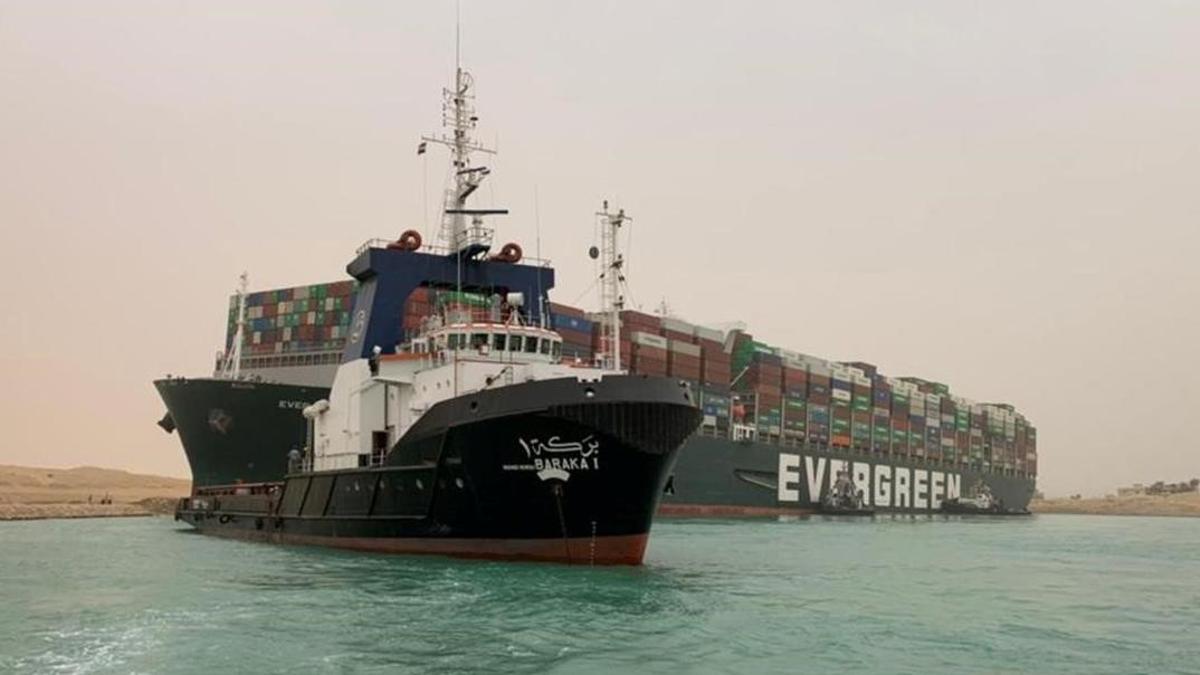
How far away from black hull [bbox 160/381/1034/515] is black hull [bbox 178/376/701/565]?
9.67 feet

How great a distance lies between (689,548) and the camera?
113ft

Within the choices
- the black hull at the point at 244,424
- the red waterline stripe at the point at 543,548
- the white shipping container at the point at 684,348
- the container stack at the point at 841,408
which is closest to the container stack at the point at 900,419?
the container stack at the point at 841,408

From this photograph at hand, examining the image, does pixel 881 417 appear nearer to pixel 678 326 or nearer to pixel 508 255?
pixel 678 326

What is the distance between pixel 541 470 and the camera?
22.8 meters

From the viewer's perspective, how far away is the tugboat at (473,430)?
2272cm

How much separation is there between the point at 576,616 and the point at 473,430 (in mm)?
6895

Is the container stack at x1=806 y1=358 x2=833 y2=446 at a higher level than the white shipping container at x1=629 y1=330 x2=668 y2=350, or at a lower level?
lower

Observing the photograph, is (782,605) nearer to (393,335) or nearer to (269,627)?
(269,627)

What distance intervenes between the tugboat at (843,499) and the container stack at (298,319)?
39.8m

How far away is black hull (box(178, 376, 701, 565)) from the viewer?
22.5 meters

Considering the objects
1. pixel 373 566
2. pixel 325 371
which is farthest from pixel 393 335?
pixel 325 371

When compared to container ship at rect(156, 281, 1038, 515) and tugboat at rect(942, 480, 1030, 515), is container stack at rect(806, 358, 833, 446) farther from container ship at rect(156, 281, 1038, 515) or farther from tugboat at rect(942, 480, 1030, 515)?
tugboat at rect(942, 480, 1030, 515)

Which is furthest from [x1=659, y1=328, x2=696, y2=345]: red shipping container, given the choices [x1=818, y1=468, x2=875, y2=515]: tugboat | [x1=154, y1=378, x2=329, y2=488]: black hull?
[x1=154, y1=378, x2=329, y2=488]: black hull

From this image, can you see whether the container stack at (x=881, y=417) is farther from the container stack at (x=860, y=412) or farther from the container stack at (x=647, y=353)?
the container stack at (x=647, y=353)
